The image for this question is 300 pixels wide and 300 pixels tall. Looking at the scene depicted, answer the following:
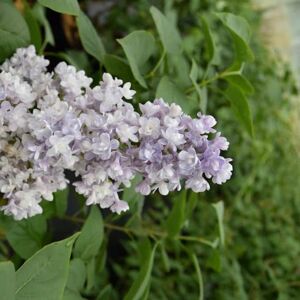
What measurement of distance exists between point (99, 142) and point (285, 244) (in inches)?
40.3

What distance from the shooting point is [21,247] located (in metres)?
0.61

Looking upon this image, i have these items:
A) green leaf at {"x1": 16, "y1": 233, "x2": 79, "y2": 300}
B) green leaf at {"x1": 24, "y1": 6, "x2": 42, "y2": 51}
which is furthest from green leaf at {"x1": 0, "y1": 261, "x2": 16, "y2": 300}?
green leaf at {"x1": 24, "y1": 6, "x2": 42, "y2": 51}

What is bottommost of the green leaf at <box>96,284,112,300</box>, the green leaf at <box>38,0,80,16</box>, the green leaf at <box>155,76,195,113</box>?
the green leaf at <box>96,284,112,300</box>

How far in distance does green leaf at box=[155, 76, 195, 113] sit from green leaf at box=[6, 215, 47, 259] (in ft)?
0.58

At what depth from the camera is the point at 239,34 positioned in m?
0.63

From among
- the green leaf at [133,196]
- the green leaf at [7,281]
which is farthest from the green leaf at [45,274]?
the green leaf at [133,196]

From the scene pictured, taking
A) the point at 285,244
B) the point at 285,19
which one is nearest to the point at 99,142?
the point at 285,244

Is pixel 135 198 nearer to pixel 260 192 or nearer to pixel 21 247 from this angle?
pixel 21 247

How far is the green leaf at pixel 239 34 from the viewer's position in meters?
0.62

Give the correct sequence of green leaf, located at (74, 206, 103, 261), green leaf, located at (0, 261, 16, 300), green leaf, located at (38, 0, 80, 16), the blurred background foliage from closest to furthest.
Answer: green leaf, located at (0, 261, 16, 300) → green leaf, located at (38, 0, 80, 16) → green leaf, located at (74, 206, 103, 261) → the blurred background foliage

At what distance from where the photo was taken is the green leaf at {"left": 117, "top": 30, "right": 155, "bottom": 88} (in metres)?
0.59

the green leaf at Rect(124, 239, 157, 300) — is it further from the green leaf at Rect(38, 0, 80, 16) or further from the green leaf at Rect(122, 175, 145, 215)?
the green leaf at Rect(38, 0, 80, 16)

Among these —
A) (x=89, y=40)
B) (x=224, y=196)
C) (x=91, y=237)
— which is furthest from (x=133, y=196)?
(x=224, y=196)

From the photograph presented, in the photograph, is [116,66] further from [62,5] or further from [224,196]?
[224,196]
